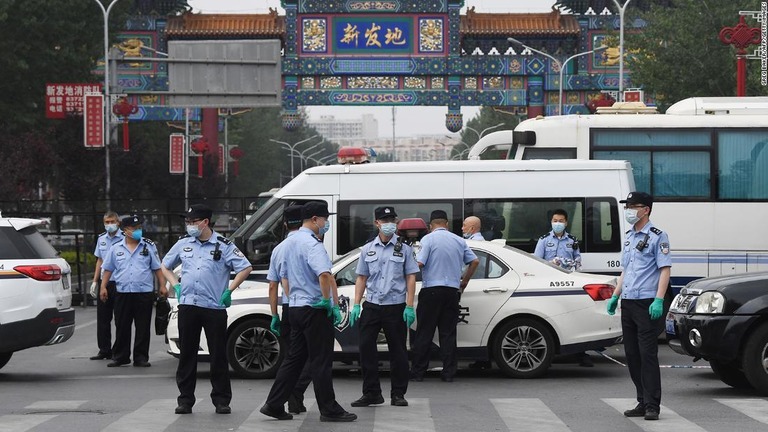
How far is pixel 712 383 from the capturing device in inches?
562

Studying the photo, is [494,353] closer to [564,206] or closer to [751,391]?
[751,391]

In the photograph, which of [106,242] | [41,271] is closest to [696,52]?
[106,242]

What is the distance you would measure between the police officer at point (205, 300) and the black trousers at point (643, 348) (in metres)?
3.04

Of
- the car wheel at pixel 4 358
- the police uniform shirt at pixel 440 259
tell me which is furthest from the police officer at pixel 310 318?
the car wheel at pixel 4 358

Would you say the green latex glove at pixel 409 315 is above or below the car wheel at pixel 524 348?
above

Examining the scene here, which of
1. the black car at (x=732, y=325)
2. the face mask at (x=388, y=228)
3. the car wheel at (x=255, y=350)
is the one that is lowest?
the car wheel at (x=255, y=350)

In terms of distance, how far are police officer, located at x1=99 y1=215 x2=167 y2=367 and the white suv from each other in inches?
63.1

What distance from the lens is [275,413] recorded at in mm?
11445

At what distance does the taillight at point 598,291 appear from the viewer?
14.7m

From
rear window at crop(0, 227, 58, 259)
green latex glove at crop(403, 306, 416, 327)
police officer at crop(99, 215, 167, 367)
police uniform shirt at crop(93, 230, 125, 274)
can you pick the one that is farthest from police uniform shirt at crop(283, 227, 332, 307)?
police uniform shirt at crop(93, 230, 125, 274)

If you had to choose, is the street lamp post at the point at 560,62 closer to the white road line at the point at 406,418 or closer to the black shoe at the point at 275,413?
the white road line at the point at 406,418

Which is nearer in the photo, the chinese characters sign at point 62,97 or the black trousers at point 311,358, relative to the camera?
the black trousers at point 311,358

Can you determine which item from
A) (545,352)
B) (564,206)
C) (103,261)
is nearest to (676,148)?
(564,206)

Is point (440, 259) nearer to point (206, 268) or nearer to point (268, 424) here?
point (206, 268)
